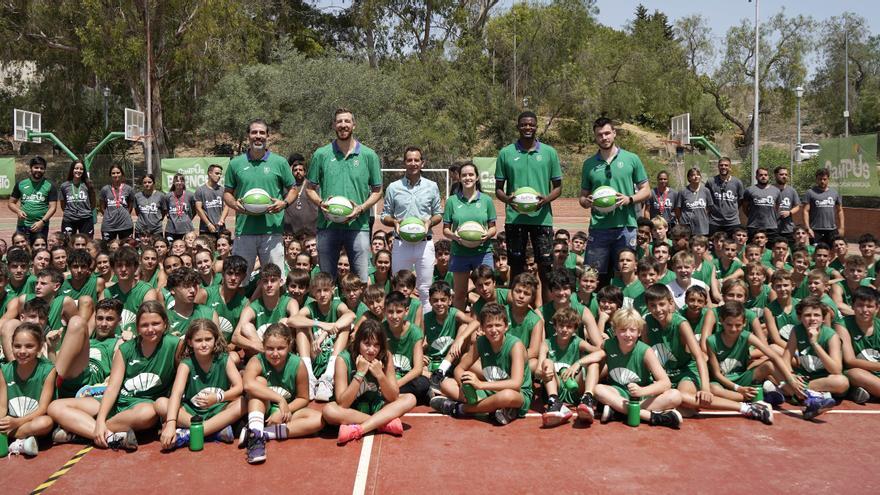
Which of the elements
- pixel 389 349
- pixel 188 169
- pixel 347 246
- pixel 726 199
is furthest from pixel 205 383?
pixel 188 169

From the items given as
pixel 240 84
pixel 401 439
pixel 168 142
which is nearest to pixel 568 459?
pixel 401 439

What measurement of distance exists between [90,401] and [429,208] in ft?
11.8

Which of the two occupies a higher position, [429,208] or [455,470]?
[429,208]

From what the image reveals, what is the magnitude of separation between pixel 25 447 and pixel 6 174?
22.2 m

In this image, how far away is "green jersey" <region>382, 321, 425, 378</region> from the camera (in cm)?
594

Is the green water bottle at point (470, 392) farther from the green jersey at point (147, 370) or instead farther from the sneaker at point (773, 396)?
the sneaker at point (773, 396)

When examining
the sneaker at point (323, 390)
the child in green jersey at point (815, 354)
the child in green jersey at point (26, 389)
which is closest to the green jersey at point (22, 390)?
the child in green jersey at point (26, 389)

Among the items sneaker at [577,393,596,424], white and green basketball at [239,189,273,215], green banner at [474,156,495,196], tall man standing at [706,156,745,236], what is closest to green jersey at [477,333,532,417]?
sneaker at [577,393,596,424]

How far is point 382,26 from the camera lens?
4175 centimetres

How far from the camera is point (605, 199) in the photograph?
693cm

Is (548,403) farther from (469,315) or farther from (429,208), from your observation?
(429,208)

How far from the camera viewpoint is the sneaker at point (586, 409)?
17.2 feet

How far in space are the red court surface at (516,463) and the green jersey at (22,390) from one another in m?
0.37

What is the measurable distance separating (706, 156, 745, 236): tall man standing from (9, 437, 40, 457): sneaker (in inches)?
349
